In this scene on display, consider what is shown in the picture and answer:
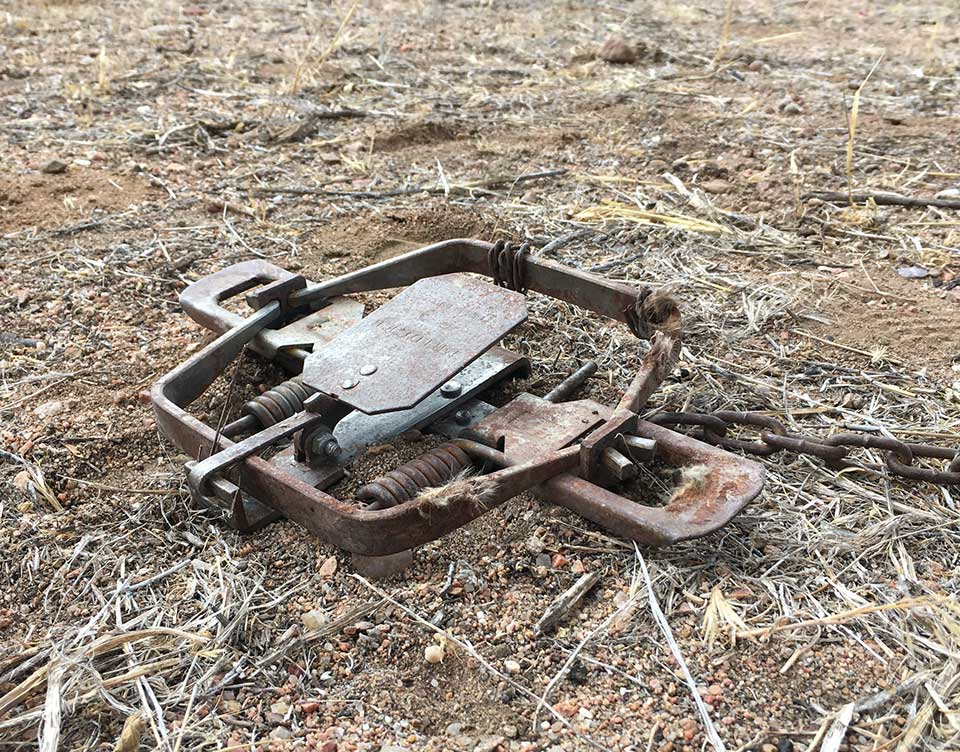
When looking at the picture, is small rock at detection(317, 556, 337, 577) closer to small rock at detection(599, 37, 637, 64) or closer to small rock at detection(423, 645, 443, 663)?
small rock at detection(423, 645, 443, 663)

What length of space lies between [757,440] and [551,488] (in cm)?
75

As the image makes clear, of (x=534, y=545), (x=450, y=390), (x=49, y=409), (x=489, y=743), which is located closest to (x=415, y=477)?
(x=534, y=545)

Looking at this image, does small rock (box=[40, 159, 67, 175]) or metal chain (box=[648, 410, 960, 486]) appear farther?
small rock (box=[40, 159, 67, 175])

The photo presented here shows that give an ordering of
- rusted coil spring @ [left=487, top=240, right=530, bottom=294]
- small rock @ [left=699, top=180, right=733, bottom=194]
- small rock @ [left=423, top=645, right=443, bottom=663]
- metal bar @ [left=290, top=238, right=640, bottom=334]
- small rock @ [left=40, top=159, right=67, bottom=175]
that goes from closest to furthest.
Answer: small rock @ [left=423, top=645, right=443, bottom=663] → metal bar @ [left=290, top=238, right=640, bottom=334] → rusted coil spring @ [left=487, top=240, right=530, bottom=294] → small rock @ [left=699, top=180, right=733, bottom=194] → small rock @ [left=40, top=159, right=67, bottom=175]

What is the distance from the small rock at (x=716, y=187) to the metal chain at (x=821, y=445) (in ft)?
6.61

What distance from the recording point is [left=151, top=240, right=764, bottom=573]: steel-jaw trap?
2303 mm

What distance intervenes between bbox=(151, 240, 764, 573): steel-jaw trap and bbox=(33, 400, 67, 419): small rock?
1.71 ft

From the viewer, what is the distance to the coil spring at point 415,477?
233cm

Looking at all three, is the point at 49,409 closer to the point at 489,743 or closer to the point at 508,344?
the point at 508,344

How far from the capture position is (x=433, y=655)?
86.4 inches

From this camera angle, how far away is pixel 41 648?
2215 millimetres

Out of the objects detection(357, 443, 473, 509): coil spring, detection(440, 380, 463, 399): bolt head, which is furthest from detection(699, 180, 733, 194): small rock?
detection(357, 443, 473, 509): coil spring

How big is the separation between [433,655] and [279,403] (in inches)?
35.4

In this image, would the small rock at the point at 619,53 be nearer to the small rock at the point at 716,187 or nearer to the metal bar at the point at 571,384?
the small rock at the point at 716,187
